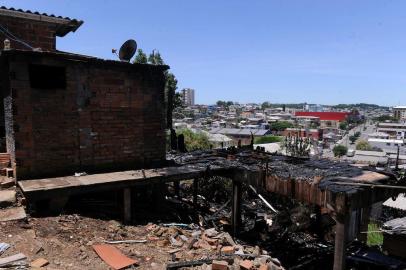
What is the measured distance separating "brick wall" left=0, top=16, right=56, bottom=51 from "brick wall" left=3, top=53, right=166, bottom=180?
9.59 feet

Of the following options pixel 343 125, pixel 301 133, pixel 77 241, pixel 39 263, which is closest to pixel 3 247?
pixel 39 263

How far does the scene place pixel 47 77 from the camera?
777cm

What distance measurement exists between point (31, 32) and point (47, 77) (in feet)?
10.6

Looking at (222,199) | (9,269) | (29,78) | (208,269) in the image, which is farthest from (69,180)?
(222,199)

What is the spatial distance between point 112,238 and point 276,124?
123302 mm

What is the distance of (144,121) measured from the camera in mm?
9125

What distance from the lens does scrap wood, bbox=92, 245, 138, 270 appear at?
528cm

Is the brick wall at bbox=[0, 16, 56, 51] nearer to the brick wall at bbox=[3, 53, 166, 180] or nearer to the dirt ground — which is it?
the brick wall at bbox=[3, 53, 166, 180]

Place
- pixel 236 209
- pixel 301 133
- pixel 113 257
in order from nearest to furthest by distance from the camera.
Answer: pixel 113 257, pixel 236 209, pixel 301 133

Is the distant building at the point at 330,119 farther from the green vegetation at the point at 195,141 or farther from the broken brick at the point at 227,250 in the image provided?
the broken brick at the point at 227,250

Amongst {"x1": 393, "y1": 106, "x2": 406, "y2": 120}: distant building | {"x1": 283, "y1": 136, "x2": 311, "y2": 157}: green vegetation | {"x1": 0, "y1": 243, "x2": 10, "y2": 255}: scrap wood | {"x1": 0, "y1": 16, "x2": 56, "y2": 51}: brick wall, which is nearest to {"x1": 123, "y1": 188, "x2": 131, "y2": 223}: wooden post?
{"x1": 0, "y1": 243, "x2": 10, "y2": 255}: scrap wood

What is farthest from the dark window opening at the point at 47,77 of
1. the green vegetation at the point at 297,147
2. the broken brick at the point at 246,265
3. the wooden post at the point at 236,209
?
the green vegetation at the point at 297,147

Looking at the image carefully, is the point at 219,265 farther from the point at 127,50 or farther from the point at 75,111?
the point at 127,50

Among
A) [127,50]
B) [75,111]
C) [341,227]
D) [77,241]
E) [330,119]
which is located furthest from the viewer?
[330,119]
